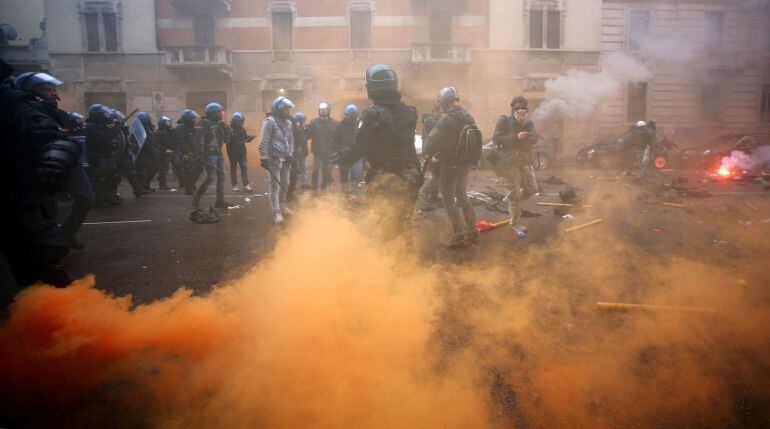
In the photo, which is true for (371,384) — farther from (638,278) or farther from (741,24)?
(741,24)

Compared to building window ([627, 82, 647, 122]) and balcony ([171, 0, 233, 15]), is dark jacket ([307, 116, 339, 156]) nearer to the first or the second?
balcony ([171, 0, 233, 15])

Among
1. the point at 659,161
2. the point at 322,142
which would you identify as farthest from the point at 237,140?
the point at 659,161

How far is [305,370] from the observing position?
232cm

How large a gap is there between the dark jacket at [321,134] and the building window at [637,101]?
1854cm

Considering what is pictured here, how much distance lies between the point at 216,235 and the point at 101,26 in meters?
22.0

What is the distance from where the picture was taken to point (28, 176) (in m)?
2.62

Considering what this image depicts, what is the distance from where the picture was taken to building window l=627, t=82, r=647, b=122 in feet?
73.9

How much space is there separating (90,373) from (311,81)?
840 inches

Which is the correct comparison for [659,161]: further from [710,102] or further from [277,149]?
[277,149]

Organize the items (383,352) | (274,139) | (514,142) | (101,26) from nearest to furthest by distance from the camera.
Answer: (383,352)
(514,142)
(274,139)
(101,26)

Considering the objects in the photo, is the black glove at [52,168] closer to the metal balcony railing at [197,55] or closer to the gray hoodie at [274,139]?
the gray hoodie at [274,139]

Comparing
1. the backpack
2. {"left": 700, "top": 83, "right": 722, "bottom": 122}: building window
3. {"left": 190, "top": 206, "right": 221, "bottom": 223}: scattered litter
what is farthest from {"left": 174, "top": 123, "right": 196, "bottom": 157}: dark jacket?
{"left": 700, "top": 83, "right": 722, "bottom": 122}: building window

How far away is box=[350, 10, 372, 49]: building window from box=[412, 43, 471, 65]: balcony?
8.55 feet

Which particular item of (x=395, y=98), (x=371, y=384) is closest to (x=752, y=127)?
(x=395, y=98)
